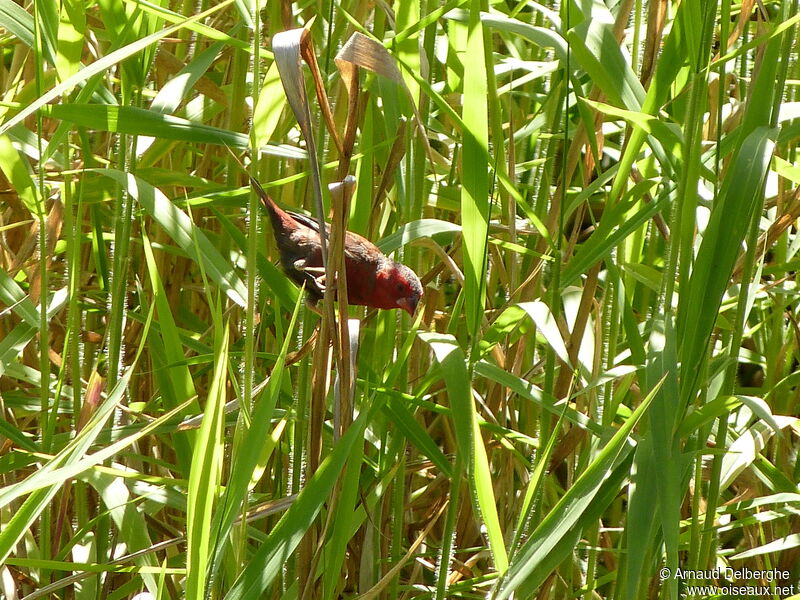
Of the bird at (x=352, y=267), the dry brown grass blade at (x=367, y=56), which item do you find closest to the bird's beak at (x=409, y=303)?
the bird at (x=352, y=267)

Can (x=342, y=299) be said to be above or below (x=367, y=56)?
below

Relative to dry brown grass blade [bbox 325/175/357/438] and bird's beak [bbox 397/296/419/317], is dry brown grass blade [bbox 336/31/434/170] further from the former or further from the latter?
bird's beak [bbox 397/296/419/317]

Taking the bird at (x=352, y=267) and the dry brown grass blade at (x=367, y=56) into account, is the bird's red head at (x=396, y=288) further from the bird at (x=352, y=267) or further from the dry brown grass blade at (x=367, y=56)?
the dry brown grass blade at (x=367, y=56)

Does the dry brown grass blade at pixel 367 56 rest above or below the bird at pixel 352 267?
above

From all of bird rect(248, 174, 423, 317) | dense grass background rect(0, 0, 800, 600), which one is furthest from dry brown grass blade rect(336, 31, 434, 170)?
bird rect(248, 174, 423, 317)

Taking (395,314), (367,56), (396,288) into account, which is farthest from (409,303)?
(367,56)

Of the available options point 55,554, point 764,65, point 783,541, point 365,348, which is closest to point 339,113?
point 365,348

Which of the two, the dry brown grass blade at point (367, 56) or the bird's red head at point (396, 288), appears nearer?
the dry brown grass blade at point (367, 56)

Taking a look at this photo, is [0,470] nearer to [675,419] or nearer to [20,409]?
[20,409]

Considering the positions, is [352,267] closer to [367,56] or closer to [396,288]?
[396,288]
